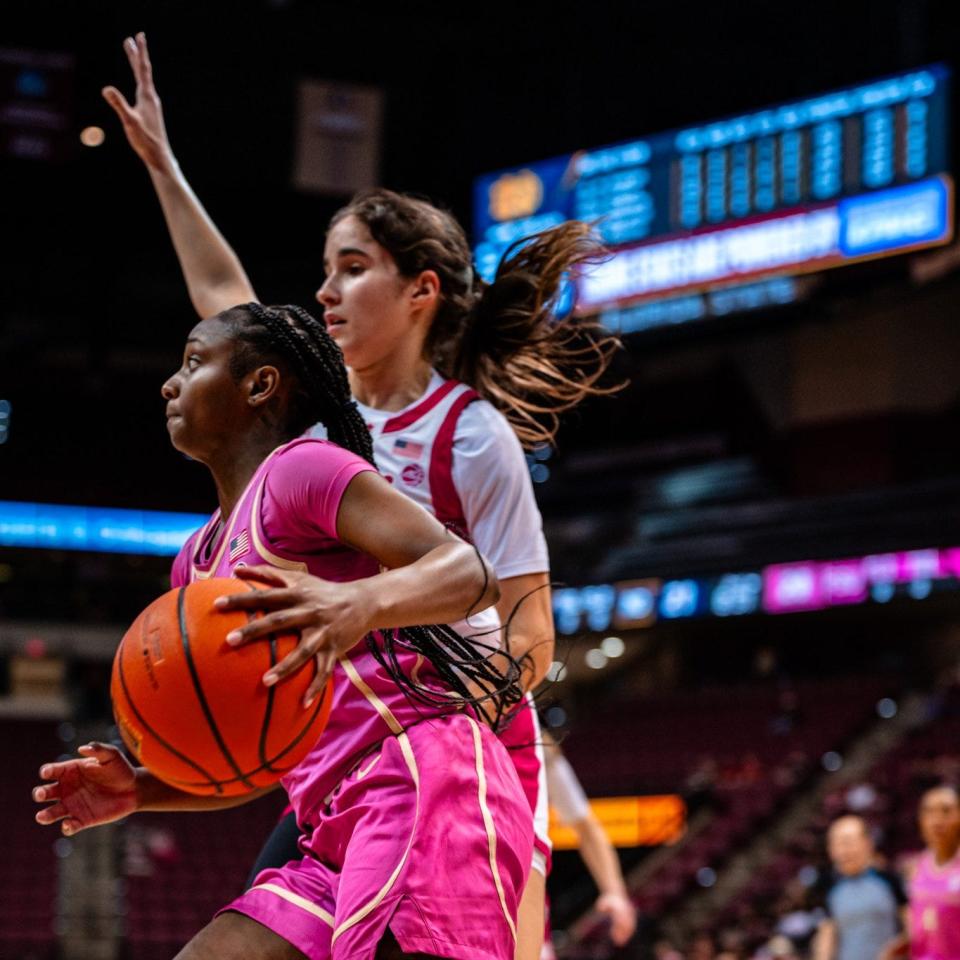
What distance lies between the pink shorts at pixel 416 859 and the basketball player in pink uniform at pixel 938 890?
15.2 ft

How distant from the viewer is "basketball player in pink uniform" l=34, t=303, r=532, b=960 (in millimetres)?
2072

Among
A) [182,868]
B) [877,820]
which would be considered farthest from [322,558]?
[182,868]

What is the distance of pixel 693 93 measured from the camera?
52.1 ft

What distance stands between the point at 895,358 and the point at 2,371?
10593 millimetres

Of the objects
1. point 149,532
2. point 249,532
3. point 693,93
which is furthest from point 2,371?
point 249,532

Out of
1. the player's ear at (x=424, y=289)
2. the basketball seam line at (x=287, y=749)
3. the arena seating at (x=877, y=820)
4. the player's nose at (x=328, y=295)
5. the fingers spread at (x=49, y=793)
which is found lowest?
the arena seating at (x=877, y=820)

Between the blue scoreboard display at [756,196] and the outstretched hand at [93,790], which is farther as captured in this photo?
the blue scoreboard display at [756,196]

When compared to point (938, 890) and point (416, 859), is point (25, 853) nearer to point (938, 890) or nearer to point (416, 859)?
point (938, 890)

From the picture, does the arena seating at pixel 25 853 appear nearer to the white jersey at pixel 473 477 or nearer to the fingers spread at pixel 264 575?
the white jersey at pixel 473 477

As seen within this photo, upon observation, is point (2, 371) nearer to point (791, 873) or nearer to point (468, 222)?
point (468, 222)

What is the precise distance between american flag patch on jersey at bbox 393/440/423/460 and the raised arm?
0.48 m

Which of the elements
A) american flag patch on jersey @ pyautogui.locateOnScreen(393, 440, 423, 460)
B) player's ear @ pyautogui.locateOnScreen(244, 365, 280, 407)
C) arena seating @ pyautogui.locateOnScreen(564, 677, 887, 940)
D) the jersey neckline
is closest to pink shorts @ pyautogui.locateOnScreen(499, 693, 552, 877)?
american flag patch on jersey @ pyautogui.locateOnScreen(393, 440, 423, 460)

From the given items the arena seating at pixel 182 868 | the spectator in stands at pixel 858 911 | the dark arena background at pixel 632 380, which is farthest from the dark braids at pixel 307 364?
the arena seating at pixel 182 868

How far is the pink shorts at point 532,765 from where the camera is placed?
2715mm
